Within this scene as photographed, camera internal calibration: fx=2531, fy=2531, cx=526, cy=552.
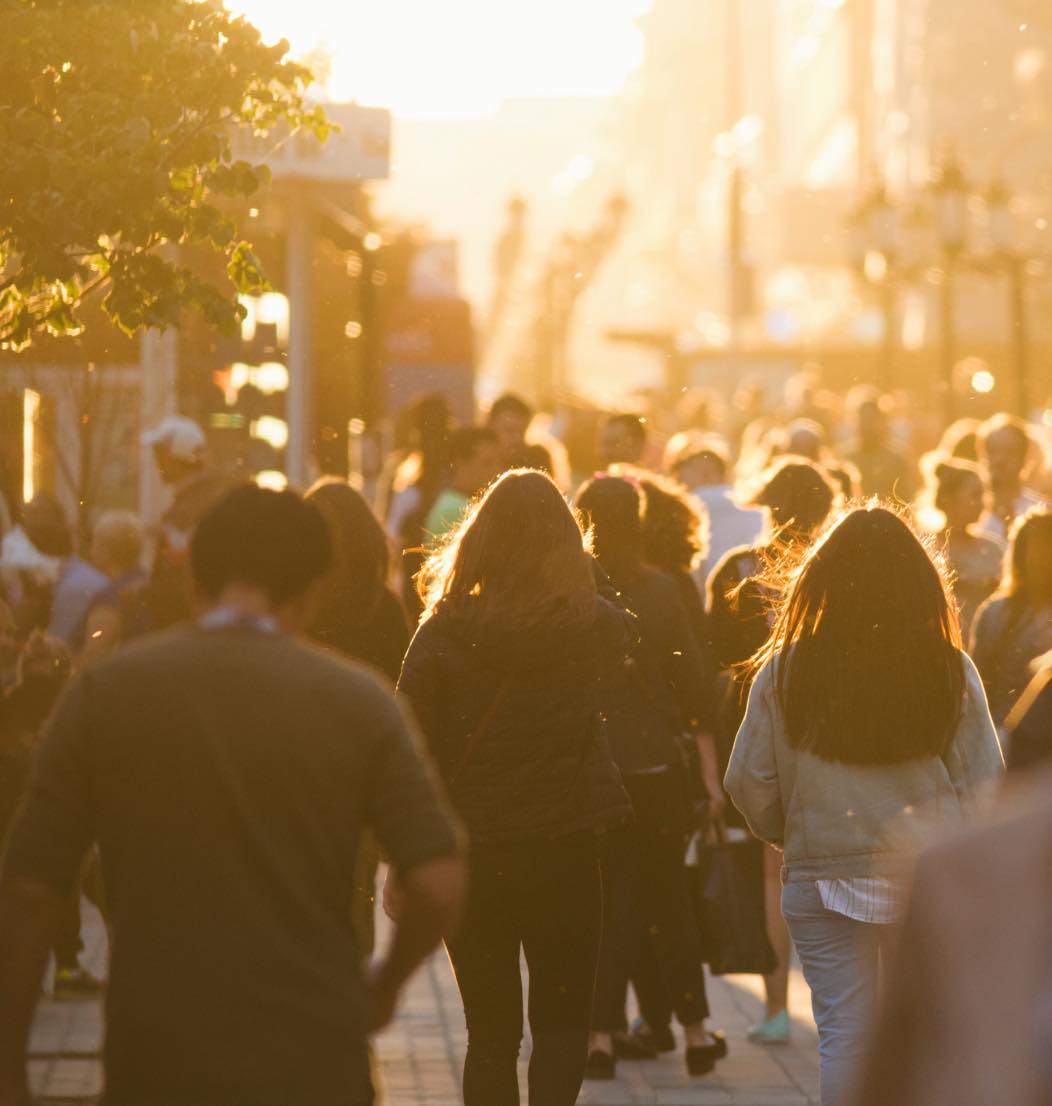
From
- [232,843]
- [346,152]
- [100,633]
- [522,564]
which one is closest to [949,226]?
[346,152]

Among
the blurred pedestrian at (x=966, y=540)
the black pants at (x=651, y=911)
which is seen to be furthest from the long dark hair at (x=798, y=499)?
the blurred pedestrian at (x=966, y=540)

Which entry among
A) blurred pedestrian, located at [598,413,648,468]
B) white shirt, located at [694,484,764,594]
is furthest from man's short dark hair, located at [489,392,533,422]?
white shirt, located at [694,484,764,594]

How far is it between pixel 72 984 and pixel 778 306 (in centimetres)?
10302

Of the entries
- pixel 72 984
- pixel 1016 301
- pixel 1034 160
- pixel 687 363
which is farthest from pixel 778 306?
pixel 72 984

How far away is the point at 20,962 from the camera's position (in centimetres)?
372

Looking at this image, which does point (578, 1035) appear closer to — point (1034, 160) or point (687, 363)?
point (687, 363)

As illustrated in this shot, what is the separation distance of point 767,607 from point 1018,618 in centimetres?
83

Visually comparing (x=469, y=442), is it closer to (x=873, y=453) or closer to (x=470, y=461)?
(x=470, y=461)

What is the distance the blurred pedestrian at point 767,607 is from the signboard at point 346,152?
5.34m

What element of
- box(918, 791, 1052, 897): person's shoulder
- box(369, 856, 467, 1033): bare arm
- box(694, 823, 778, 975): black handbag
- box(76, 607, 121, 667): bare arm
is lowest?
box(694, 823, 778, 975): black handbag

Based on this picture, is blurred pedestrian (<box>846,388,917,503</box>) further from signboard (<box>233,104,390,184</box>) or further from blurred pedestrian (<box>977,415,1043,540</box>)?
signboard (<box>233,104,390,184</box>)

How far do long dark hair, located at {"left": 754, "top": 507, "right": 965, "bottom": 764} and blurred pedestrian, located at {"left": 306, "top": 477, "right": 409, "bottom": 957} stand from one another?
1477mm

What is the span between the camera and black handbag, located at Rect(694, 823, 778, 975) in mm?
8570

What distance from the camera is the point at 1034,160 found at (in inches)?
2721
